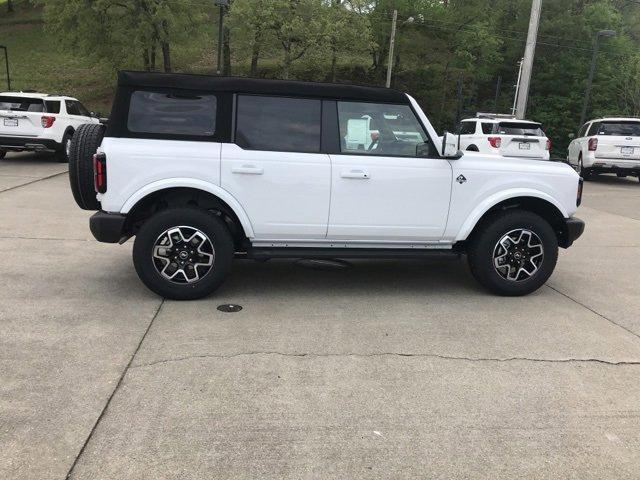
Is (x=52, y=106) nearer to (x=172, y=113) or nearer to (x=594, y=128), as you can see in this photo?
(x=172, y=113)

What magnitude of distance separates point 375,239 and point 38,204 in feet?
20.8

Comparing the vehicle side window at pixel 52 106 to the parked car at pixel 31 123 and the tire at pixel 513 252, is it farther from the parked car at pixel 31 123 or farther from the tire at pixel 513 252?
the tire at pixel 513 252

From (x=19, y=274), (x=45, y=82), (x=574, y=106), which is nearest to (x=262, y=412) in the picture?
(x=19, y=274)

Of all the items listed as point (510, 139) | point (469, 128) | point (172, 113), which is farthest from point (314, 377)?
point (469, 128)

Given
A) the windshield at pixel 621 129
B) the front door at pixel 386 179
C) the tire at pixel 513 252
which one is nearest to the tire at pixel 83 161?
the front door at pixel 386 179

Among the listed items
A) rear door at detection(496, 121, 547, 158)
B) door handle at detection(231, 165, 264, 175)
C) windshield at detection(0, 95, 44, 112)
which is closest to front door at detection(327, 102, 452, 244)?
door handle at detection(231, 165, 264, 175)

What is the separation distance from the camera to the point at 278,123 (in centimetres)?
493

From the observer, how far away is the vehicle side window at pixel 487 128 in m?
15.2

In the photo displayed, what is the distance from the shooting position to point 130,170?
4648 mm

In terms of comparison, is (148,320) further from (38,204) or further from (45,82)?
(45,82)

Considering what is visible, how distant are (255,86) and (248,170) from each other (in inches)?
30.3

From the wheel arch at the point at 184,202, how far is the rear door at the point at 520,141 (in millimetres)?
11523

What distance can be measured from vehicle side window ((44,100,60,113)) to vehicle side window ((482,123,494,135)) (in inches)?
438

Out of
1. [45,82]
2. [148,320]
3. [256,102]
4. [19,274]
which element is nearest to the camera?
[148,320]
